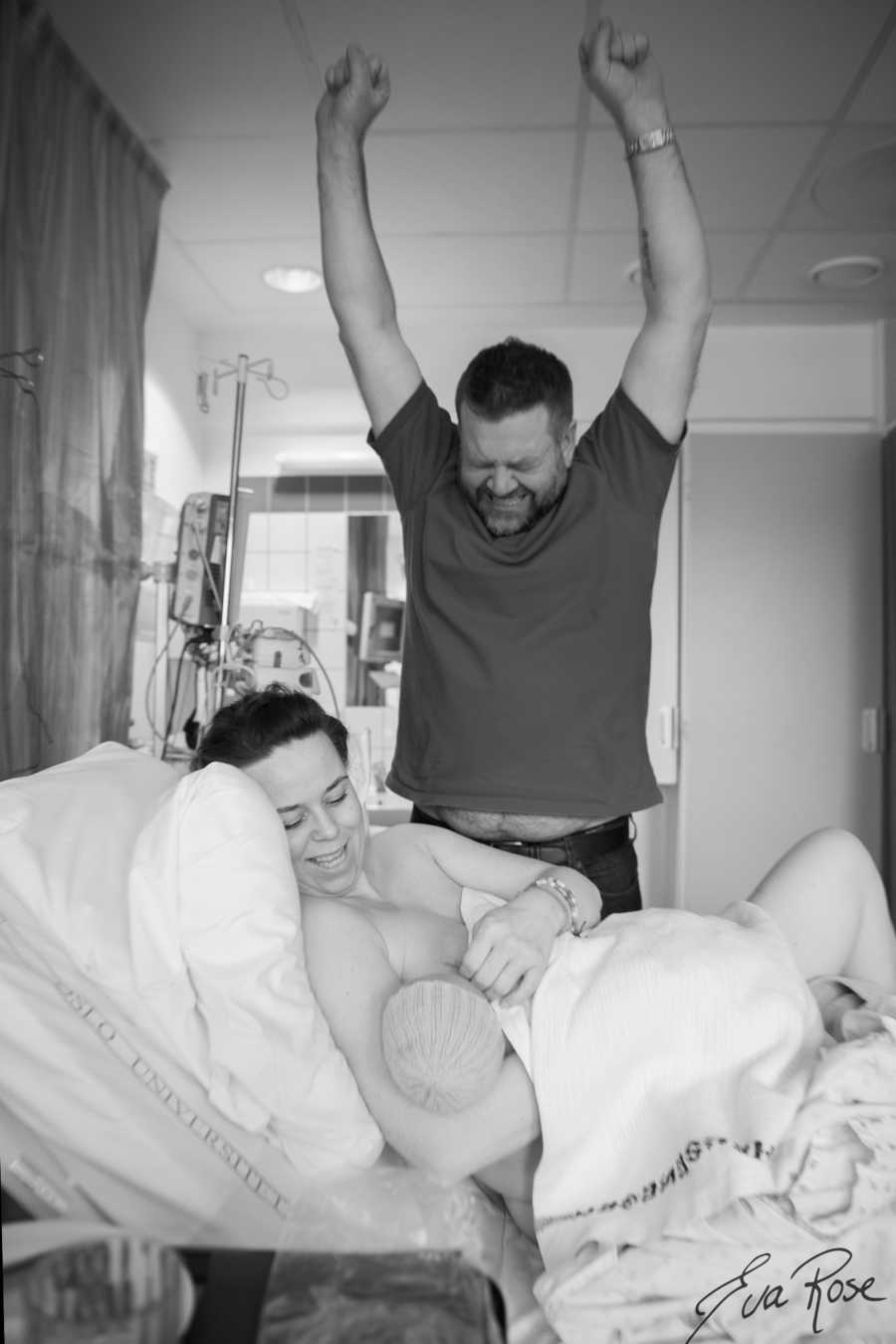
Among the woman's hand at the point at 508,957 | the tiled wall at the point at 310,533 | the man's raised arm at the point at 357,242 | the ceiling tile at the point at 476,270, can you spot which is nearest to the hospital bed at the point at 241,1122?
the woman's hand at the point at 508,957

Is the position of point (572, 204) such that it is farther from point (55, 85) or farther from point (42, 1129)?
point (42, 1129)

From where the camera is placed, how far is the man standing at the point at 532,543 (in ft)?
4.99

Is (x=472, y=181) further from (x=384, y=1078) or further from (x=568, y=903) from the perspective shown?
(x=384, y=1078)

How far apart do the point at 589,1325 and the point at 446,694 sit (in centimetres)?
93

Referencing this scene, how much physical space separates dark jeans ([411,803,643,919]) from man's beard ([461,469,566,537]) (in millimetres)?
495

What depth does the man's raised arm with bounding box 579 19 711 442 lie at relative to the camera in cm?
142

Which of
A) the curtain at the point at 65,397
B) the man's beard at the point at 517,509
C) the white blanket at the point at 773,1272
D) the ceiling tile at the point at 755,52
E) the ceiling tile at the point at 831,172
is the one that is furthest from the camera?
the ceiling tile at the point at 831,172

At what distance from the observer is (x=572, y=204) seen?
117 inches

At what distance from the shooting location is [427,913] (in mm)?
1273

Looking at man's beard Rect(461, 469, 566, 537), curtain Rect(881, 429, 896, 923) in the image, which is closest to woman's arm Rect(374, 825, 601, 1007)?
man's beard Rect(461, 469, 566, 537)

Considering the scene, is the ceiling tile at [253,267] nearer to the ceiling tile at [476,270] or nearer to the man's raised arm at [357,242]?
the ceiling tile at [476,270]

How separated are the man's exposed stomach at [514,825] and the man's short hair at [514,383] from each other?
62cm

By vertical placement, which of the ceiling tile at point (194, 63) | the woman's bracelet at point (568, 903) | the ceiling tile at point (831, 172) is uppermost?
the ceiling tile at point (194, 63)

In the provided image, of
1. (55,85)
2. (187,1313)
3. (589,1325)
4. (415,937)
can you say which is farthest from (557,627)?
(55,85)
